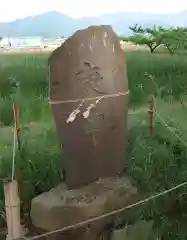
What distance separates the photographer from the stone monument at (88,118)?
185 cm

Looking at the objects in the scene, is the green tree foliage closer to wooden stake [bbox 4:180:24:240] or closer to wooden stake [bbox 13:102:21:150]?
wooden stake [bbox 13:102:21:150]

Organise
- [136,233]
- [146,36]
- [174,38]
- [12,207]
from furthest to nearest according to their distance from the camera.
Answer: [146,36] < [174,38] < [136,233] < [12,207]

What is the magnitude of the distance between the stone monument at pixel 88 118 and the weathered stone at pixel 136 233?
0.34 feet

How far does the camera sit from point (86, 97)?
6.07ft

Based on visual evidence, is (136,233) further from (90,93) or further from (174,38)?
(174,38)

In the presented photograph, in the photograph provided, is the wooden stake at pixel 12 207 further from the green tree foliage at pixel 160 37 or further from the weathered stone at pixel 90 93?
the green tree foliage at pixel 160 37

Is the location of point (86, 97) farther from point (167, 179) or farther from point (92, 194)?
point (167, 179)

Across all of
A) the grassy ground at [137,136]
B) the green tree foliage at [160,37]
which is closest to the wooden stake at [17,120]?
the grassy ground at [137,136]

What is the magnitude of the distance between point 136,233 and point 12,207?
0.57 metres

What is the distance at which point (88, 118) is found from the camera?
1.86 m

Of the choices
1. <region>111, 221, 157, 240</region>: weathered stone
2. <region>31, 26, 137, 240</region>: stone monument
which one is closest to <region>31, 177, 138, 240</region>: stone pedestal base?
<region>31, 26, 137, 240</region>: stone monument

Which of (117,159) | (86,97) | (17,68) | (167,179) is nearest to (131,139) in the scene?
(167,179)

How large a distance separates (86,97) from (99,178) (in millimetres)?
371

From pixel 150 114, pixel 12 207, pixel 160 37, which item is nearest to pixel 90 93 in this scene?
pixel 12 207
